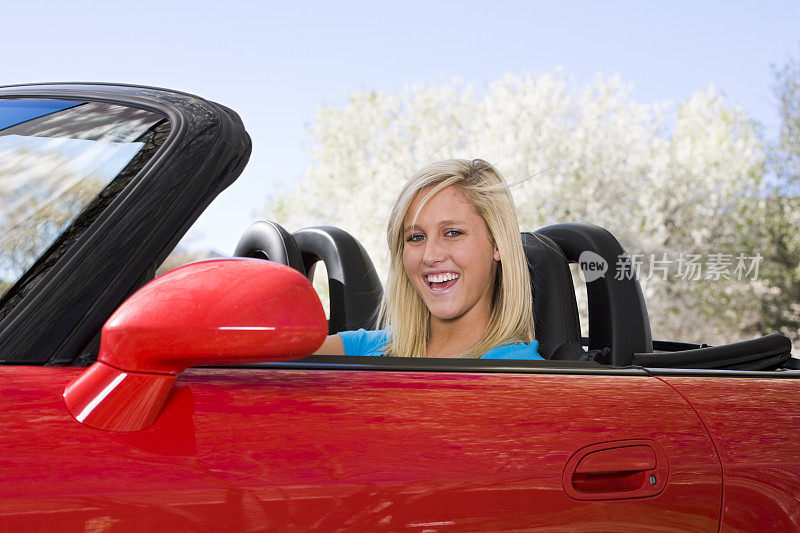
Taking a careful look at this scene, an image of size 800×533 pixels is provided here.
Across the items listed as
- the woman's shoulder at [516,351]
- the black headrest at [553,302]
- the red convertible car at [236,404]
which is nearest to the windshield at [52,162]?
the red convertible car at [236,404]

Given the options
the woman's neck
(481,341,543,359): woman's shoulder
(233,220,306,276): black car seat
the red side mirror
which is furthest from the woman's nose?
the red side mirror

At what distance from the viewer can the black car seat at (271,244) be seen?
2.78 m

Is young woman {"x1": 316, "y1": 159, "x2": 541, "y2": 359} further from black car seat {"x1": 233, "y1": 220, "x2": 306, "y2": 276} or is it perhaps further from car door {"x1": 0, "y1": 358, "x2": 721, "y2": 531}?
car door {"x1": 0, "y1": 358, "x2": 721, "y2": 531}

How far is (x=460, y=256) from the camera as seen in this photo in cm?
228

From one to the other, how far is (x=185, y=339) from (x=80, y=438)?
192mm

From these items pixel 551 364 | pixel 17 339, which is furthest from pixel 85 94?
pixel 551 364

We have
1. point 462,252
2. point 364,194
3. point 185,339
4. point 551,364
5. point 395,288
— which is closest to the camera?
point 185,339

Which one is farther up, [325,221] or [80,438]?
[80,438]

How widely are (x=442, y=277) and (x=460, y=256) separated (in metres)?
0.07

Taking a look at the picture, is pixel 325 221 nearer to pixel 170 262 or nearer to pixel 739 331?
pixel 739 331

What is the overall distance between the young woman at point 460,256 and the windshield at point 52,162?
41.7 inches

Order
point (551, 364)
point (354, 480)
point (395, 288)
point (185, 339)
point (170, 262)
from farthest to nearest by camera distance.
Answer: point (395, 288)
point (551, 364)
point (170, 262)
point (354, 480)
point (185, 339)

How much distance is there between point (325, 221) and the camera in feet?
72.6

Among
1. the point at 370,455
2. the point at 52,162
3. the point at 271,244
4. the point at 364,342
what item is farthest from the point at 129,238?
the point at 271,244
